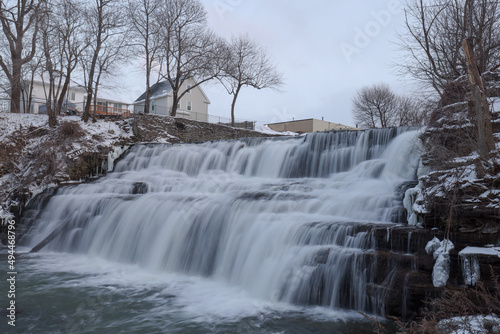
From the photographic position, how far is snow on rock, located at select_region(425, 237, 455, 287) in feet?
18.8

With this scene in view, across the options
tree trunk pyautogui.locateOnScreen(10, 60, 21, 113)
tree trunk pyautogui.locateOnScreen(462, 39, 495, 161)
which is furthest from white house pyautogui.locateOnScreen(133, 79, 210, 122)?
tree trunk pyautogui.locateOnScreen(462, 39, 495, 161)

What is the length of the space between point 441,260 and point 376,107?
1913 inches

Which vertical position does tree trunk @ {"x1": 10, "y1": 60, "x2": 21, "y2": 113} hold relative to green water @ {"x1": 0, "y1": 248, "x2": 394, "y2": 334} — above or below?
above

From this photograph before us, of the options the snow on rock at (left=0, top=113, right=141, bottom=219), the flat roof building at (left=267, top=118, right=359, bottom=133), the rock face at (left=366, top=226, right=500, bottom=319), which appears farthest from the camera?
the flat roof building at (left=267, top=118, right=359, bottom=133)

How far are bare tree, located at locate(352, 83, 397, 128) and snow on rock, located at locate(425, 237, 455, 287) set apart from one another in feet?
147

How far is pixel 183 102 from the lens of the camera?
48.9m

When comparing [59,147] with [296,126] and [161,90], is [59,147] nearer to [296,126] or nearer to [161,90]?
[161,90]

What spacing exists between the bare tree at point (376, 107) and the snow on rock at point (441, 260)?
44.8 metres

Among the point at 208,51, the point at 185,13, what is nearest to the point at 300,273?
the point at 208,51

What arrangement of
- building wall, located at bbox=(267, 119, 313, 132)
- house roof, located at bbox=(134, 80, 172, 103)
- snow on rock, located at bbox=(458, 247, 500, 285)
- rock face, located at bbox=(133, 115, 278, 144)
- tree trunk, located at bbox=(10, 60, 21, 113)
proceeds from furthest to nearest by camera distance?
1. building wall, located at bbox=(267, 119, 313, 132)
2. house roof, located at bbox=(134, 80, 172, 103)
3. tree trunk, located at bbox=(10, 60, 21, 113)
4. rock face, located at bbox=(133, 115, 278, 144)
5. snow on rock, located at bbox=(458, 247, 500, 285)

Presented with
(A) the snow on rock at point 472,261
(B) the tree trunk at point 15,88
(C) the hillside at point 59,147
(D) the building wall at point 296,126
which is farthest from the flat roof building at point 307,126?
(A) the snow on rock at point 472,261

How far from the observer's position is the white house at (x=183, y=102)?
46.5 m

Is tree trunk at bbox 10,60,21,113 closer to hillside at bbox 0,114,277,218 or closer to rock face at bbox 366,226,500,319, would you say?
hillside at bbox 0,114,277,218

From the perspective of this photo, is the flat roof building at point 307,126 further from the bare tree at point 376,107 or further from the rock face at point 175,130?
the rock face at point 175,130
